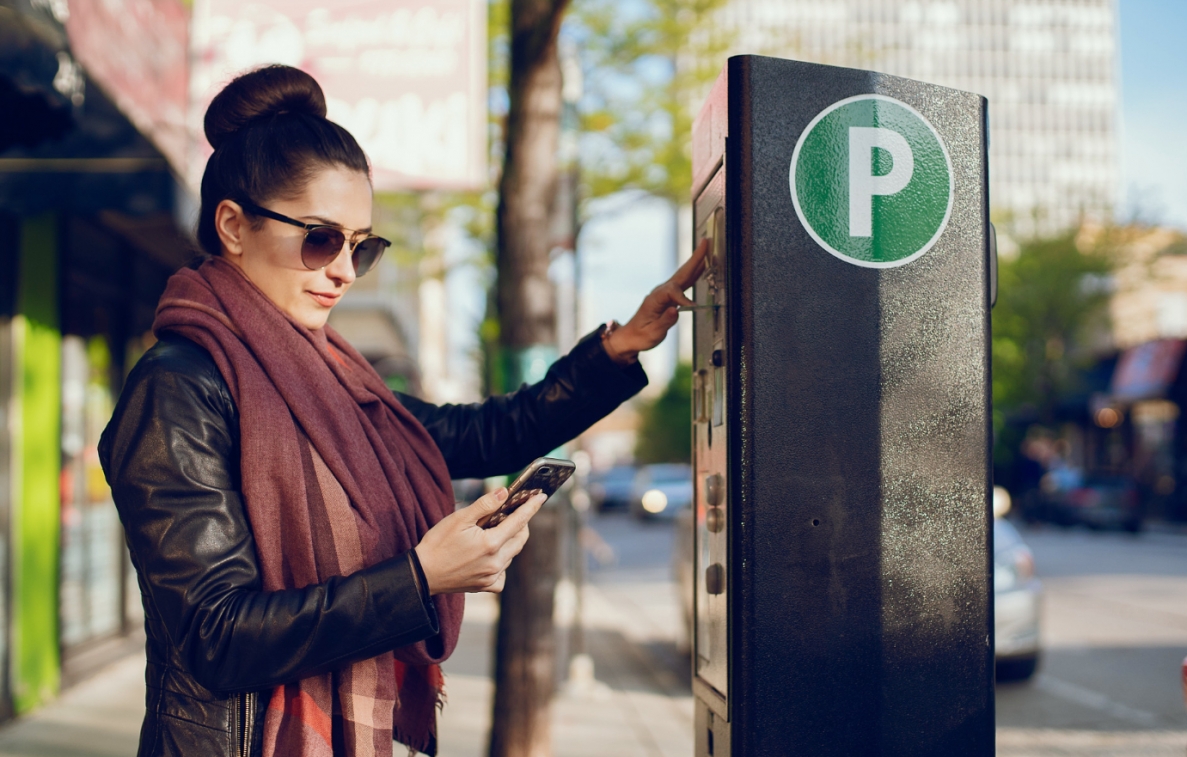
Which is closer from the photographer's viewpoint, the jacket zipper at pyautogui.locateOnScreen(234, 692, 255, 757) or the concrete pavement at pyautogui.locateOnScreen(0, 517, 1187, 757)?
the jacket zipper at pyautogui.locateOnScreen(234, 692, 255, 757)

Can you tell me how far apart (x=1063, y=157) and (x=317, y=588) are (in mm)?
107890

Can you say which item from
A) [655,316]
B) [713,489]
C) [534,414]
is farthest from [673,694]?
[713,489]

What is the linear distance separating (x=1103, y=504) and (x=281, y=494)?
22.5 metres

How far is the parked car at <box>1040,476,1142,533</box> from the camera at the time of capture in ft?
67.9

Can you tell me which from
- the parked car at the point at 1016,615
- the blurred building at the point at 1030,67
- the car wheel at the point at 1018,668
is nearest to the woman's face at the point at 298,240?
the parked car at the point at 1016,615

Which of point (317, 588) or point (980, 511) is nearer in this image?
point (317, 588)

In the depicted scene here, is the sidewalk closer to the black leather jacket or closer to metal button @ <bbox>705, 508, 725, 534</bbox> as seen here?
metal button @ <bbox>705, 508, 725, 534</bbox>

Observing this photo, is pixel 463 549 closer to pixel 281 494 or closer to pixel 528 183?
pixel 281 494

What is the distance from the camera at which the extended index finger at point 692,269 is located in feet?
6.86

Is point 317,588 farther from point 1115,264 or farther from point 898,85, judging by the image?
point 1115,264

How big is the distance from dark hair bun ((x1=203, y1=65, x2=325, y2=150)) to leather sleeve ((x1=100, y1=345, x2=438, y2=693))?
46cm

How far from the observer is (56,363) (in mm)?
6457

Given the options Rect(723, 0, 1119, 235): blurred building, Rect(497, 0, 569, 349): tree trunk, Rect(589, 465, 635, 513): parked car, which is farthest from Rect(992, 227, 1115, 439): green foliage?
Rect(723, 0, 1119, 235): blurred building

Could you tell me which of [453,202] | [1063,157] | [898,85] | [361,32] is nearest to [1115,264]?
[453,202]
